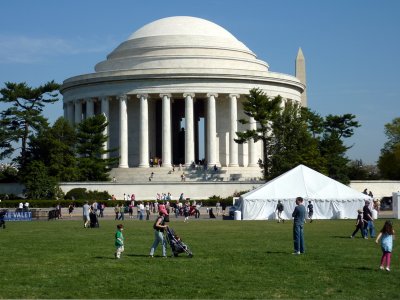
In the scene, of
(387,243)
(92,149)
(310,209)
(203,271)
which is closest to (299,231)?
(387,243)

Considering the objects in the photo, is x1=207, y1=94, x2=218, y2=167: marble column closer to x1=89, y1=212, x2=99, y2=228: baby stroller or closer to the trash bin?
the trash bin

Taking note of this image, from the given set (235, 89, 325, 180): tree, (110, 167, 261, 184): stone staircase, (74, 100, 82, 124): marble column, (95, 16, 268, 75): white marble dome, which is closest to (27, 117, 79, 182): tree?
(110, 167, 261, 184): stone staircase

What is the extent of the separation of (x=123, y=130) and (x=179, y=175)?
417 inches

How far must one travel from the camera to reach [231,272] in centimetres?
2270

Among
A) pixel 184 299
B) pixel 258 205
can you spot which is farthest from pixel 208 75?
pixel 184 299

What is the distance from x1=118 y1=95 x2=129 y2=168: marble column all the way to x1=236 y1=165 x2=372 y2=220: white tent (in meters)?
41.4

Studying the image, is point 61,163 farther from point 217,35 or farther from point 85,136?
point 217,35

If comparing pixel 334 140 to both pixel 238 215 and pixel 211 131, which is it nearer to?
pixel 211 131

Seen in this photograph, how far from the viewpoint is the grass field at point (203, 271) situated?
19.2 metres

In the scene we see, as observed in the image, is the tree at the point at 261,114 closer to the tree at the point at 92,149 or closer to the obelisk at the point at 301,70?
the tree at the point at 92,149

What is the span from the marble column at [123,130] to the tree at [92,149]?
23.3ft

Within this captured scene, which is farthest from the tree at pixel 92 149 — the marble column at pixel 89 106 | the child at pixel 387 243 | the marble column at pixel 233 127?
the child at pixel 387 243

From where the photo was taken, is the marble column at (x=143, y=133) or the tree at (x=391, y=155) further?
the tree at (x=391, y=155)

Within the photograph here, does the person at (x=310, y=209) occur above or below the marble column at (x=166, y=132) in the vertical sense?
below
